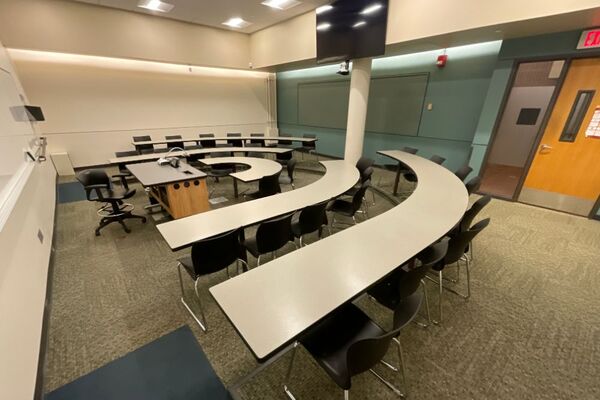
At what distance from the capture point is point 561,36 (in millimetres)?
3557

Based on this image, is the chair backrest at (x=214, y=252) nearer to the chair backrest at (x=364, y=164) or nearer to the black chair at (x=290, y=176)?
the black chair at (x=290, y=176)

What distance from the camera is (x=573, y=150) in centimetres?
383

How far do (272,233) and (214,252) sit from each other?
526 mm

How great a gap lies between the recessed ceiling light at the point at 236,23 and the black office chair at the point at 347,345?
731 cm

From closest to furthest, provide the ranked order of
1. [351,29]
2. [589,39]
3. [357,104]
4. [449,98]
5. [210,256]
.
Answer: [210,256]
[589,39]
[351,29]
[449,98]
[357,104]

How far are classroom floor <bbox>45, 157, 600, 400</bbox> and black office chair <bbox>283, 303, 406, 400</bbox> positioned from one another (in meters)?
0.37

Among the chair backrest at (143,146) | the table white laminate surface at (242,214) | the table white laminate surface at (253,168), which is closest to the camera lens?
the table white laminate surface at (242,214)

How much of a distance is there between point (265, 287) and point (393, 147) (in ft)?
19.2

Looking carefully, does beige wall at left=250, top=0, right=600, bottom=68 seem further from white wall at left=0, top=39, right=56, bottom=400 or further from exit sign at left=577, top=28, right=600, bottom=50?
white wall at left=0, top=39, right=56, bottom=400

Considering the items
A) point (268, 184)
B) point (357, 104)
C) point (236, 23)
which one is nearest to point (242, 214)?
point (268, 184)

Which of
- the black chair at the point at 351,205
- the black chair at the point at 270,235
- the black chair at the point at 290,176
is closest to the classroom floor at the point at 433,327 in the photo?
the black chair at the point at 270,235

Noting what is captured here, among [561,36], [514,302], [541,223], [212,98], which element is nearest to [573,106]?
[561,36]

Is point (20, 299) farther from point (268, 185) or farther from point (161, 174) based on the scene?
point (268, 185)

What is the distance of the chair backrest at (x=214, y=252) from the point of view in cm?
179
